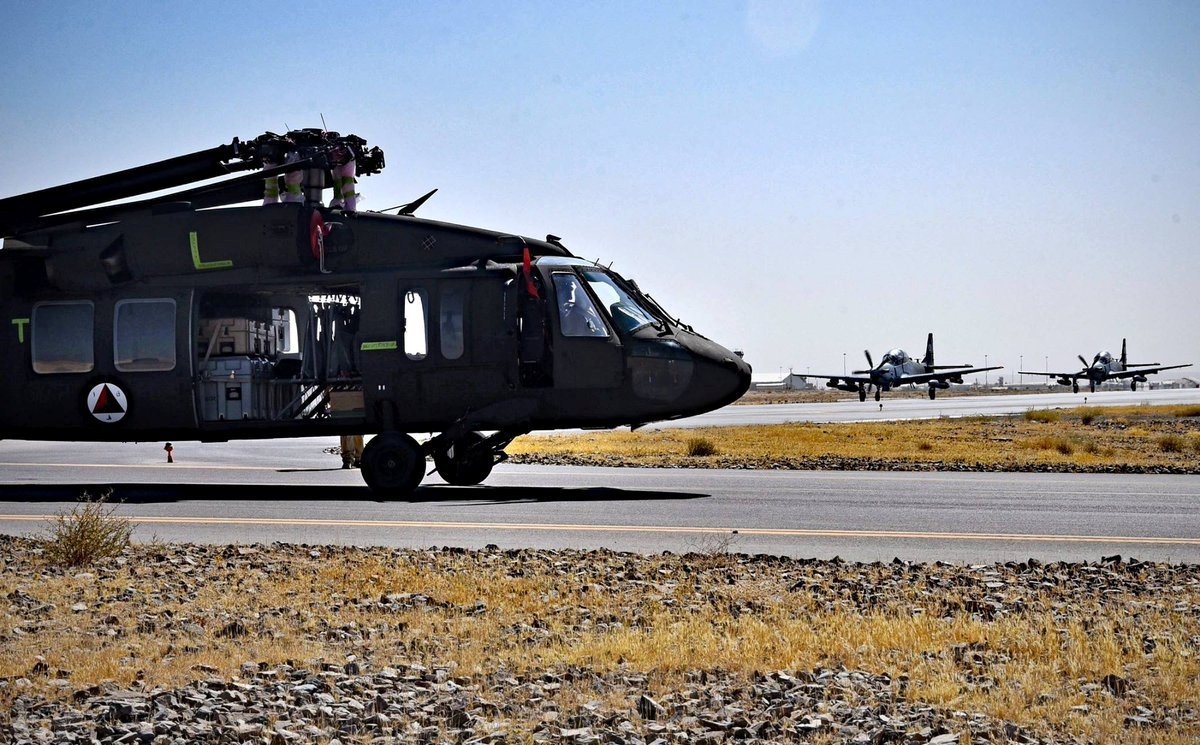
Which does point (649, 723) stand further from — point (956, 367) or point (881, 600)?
point (956, 367)

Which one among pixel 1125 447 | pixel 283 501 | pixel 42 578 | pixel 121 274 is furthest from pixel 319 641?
pixel 1125 447

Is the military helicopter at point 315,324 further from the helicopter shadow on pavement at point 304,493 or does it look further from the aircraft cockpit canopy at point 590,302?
the helicopter shadow on pavement at point 304,493

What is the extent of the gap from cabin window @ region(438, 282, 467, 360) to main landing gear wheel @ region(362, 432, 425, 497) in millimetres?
1424

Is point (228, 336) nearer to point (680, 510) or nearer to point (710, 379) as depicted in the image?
point (710, 379)

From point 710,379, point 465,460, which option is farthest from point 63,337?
point 710,379

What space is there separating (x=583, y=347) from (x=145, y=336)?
6562 millimetres

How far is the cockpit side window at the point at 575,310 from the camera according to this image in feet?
→ 54.4

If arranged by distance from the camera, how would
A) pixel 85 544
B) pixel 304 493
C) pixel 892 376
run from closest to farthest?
1. pixel 85 544
2. pixel 304 493
3. pixel 892 376

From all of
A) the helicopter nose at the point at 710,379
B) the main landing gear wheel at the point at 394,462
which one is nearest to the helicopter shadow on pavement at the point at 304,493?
the main landing gear wheel at the point at 394,462

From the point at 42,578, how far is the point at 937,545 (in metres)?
8.25

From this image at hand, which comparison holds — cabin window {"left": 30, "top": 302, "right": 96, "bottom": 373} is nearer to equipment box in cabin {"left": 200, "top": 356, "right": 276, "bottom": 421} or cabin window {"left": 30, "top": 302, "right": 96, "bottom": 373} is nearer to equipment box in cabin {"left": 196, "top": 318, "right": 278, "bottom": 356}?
equipment box in cabin {"left": 196, "top": 318, "right": 278, "bottom": 356}

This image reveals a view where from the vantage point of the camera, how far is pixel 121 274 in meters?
17.3

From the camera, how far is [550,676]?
21.1 feet

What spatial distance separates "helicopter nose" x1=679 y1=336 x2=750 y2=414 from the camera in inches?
653
